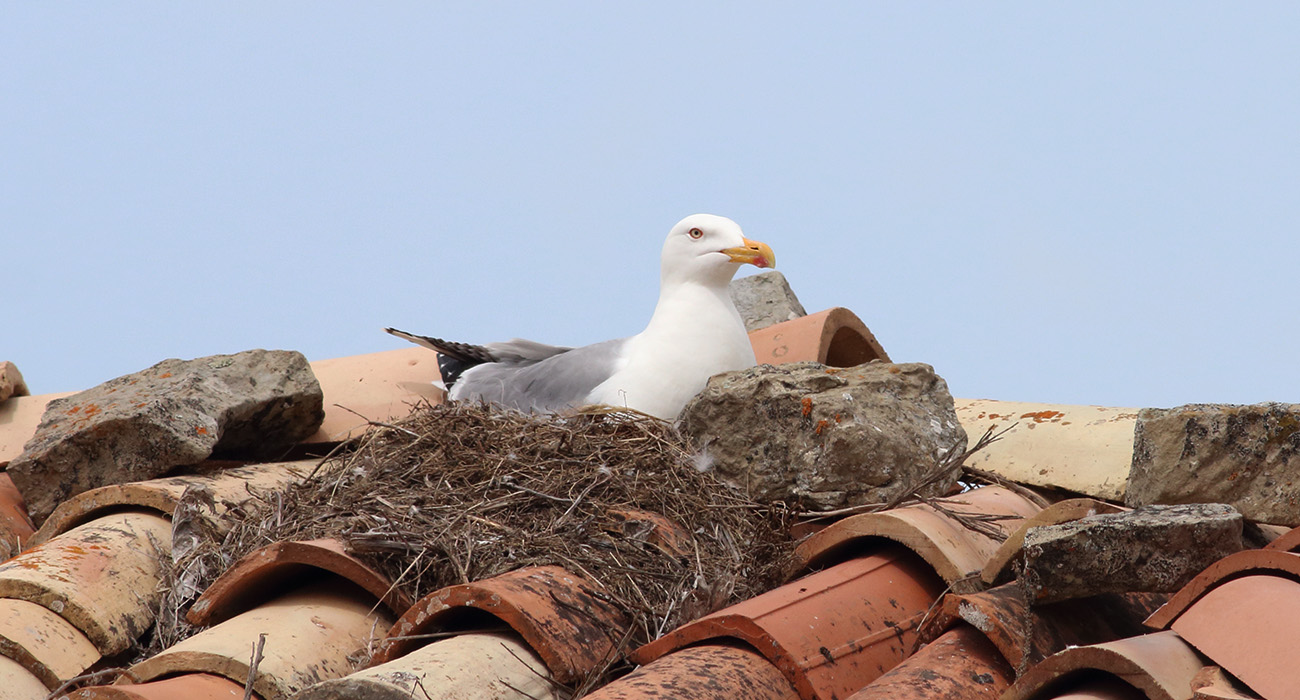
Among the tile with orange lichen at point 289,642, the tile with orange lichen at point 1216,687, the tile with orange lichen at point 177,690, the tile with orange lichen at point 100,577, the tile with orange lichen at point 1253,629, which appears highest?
the tile with orange lichen at point 1253,629

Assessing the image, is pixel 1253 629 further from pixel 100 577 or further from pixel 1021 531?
pixel 100 577

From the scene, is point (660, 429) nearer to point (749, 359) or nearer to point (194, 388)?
point (749, 359)

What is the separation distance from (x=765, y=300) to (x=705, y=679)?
3.94 m

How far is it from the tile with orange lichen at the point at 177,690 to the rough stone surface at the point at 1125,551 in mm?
1798

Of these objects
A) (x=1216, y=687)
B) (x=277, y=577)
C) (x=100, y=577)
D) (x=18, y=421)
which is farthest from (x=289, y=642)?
(x=18, y=421)

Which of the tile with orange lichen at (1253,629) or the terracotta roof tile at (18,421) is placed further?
the terracotta roof tile at (18,421)

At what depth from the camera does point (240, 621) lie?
3393 mm

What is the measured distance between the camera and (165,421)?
15.1 feet

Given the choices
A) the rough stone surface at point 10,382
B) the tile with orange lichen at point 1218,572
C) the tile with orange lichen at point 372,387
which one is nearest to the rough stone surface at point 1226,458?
the tile with orange lichen at point 1218,572

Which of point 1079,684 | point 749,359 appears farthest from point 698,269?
point 1079,684

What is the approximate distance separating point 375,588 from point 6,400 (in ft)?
11.2

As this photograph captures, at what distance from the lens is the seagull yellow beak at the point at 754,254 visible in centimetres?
492

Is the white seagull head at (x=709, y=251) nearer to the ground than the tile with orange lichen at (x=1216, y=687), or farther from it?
farther from it

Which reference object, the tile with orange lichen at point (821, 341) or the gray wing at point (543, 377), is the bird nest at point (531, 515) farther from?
the tile with orange lichen at point (821, 341)
